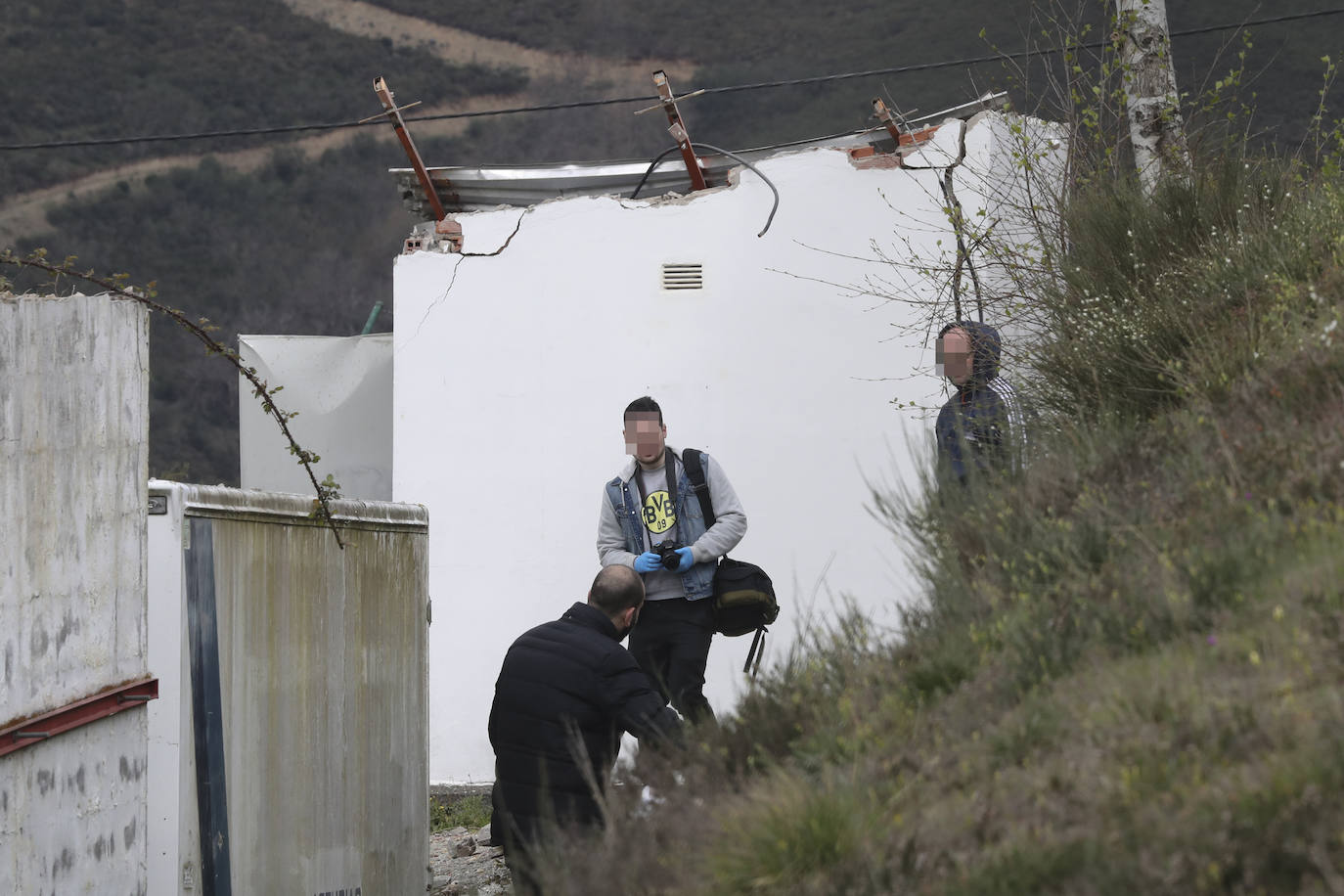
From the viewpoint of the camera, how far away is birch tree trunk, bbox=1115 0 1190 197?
6684 millimetres

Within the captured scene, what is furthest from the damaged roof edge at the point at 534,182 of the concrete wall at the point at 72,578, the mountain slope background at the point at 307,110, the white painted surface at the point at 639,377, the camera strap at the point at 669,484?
the mountain slope background at the point at 307,110

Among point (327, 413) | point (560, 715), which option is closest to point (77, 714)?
point (560, 715)

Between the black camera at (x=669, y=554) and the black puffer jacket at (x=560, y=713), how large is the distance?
120 centimetres

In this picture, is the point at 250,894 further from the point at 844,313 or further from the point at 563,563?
the point at 844,313

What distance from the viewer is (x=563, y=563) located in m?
7.81

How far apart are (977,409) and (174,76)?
39.3 metres

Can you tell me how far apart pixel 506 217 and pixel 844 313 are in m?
A: 2.12

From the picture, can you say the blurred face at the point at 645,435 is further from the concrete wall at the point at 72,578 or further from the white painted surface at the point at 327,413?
the white painted surface at the point at 327,413

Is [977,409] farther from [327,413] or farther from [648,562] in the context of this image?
[327,413]

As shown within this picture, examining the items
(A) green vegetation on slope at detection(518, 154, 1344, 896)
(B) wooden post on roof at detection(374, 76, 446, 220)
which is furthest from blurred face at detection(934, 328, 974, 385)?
(B) wooden post on roof at detection(374, 76, 446, 220)

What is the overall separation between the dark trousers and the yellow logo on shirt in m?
0.31

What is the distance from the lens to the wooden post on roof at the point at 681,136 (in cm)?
791

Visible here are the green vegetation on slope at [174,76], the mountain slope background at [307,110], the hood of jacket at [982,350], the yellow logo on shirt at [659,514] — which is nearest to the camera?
the hood of jacket at [982,350]

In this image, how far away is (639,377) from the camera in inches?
309
